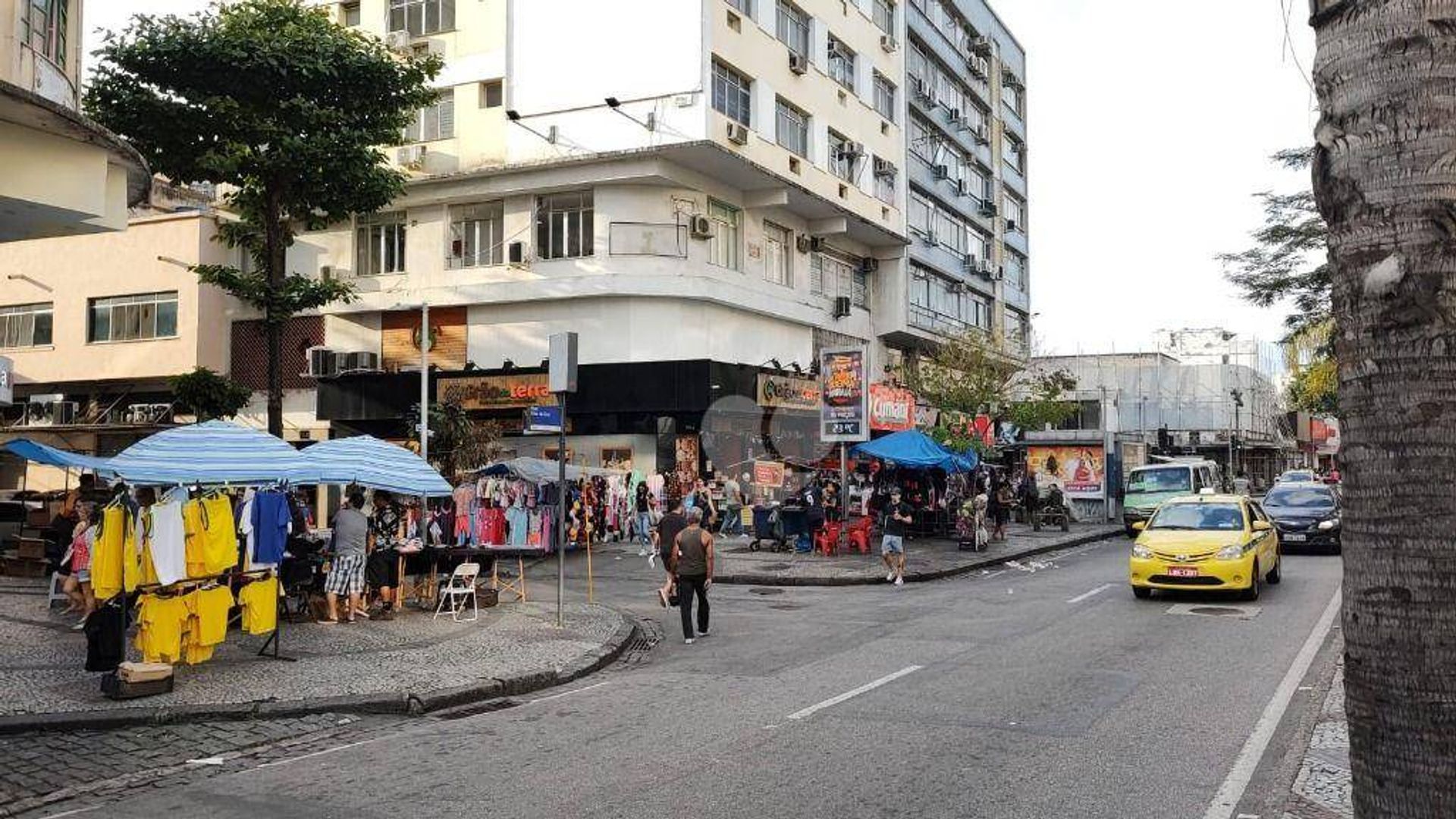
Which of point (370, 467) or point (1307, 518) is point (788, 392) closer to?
point (1307, 518)

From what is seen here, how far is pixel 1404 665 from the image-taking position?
216cm

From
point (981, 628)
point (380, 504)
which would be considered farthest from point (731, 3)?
point (981, 628)

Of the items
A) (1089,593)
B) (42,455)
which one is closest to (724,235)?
(1089,593)

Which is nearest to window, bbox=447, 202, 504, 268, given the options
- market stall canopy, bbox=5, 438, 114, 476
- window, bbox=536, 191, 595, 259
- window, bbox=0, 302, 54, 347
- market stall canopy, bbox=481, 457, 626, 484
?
window, bbox=536, 191, 595, 259

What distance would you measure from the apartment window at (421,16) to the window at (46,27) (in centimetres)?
2252

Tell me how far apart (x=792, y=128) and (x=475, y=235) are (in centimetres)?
1068

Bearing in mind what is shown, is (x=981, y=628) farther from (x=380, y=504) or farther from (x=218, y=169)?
(x=218, y=169)

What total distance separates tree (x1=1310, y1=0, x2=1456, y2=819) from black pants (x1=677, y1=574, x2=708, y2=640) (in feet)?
36.0

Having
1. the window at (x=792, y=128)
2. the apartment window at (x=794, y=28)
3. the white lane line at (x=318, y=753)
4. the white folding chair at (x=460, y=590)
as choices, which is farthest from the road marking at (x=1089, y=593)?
the apartment window at (x=794, y=28)

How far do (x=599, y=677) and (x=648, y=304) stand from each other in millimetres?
19183

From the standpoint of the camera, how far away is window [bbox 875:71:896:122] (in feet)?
130

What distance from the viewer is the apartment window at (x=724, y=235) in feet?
101

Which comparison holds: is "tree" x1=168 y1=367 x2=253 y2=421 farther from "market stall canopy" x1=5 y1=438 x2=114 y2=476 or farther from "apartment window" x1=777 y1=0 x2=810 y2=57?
"apartment window" x1=777 y1=0 x2=810 y2=57

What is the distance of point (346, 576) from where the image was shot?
13688 millimetres
